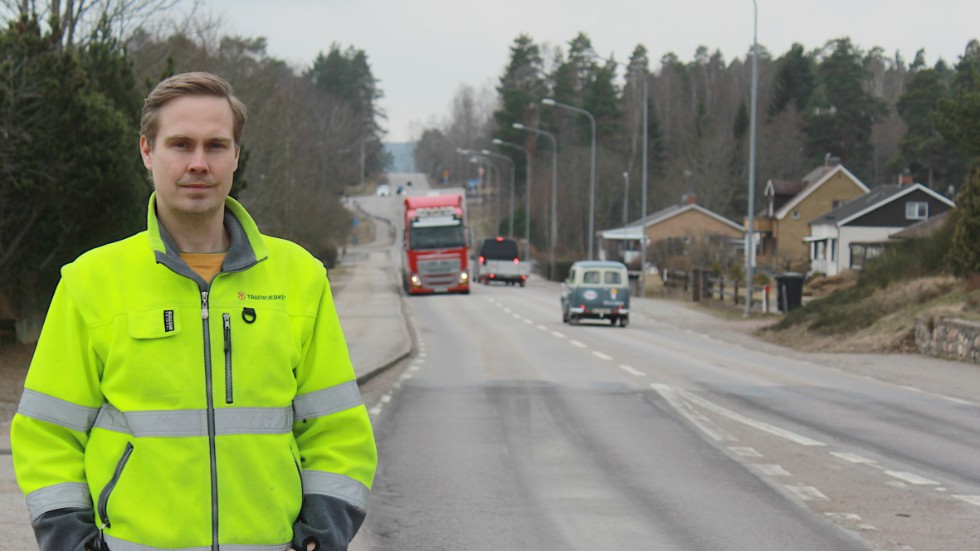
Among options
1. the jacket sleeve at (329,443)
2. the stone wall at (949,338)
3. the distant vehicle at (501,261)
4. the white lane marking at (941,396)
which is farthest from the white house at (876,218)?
the jacket sleeve at (329,443)

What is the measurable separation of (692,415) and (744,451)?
295cm

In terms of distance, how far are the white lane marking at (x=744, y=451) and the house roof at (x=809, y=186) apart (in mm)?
85764

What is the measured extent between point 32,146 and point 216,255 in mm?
17435

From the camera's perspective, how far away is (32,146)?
1966 centimetres

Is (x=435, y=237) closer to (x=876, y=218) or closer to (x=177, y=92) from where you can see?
(x=876, y=218)

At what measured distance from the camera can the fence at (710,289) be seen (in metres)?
48.0

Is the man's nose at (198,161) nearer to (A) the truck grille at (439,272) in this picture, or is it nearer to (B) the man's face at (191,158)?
(B) the man's face at (191,158)

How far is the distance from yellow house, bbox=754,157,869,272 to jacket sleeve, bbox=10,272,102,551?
9048cm

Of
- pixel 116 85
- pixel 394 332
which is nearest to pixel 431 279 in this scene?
pixel 394 332

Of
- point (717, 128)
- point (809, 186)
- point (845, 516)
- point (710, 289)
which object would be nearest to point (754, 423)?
point (845, 516)

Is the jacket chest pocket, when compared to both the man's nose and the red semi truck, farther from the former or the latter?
the red semi truck

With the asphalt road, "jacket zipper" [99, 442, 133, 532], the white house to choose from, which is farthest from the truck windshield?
"jacket zipper" [99, 442, 133, 532]

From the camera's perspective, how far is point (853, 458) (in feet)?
36.6

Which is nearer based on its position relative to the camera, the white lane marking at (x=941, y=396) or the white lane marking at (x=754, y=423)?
the white lane marking at (x=754, y=423)
